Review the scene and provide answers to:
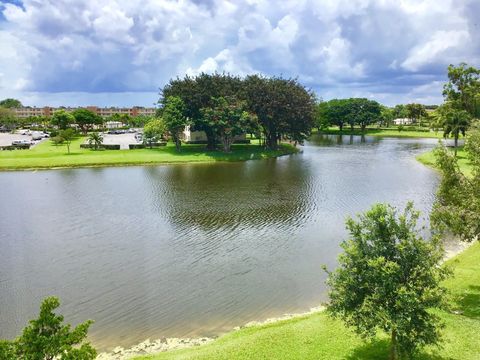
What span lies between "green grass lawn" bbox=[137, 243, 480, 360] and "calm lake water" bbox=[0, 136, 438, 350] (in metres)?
2.35

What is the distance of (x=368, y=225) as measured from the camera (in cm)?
1277

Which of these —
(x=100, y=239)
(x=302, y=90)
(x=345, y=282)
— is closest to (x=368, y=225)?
(x=345, y=282)

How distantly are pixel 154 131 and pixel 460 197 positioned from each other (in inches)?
2961

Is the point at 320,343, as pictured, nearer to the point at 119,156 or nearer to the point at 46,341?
the point at 46,341

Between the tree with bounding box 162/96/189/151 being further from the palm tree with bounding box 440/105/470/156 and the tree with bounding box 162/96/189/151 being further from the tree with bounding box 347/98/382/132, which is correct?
the tree with bounding box 347/98/382/132

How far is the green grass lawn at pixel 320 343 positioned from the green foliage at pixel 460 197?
10.1ft

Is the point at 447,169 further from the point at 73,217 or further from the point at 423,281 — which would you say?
the point at 73,217

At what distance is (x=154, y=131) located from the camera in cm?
8650

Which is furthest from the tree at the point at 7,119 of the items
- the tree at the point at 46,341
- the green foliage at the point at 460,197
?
the green foliage at the point at 460,197

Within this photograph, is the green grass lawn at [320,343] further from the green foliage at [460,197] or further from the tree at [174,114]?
the tree at [174,114]

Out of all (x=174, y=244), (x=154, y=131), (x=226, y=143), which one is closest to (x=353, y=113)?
(x=226, y=143)

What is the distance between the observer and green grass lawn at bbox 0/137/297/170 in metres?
70.0

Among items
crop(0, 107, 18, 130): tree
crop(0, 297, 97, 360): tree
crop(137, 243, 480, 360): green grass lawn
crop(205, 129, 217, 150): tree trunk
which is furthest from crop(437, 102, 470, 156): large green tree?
crop(0, 107, 18, 130): tree

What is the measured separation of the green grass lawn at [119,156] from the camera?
230ft
